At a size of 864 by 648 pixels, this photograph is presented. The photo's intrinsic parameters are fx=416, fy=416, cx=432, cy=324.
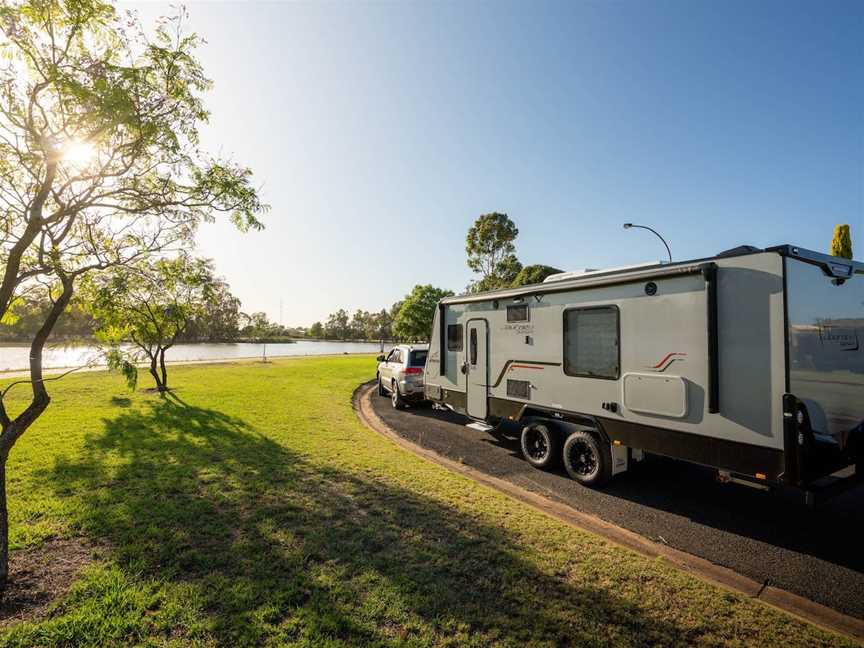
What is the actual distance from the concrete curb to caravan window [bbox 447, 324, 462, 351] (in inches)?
110

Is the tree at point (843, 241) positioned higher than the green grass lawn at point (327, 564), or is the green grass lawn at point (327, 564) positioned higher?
the tree at point (843, 241)

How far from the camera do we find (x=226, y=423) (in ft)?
34.2

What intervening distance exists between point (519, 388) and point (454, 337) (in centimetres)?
235

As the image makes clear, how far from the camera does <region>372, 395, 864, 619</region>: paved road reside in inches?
168

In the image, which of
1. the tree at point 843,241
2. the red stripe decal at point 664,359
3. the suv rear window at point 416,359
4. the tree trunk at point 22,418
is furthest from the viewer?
the tree at point 843,241

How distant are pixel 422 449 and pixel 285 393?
28.3 feet

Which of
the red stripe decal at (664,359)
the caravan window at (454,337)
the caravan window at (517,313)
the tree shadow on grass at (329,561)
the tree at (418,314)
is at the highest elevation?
the tree at (418,314)

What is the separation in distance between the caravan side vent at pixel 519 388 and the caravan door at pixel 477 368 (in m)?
0.71

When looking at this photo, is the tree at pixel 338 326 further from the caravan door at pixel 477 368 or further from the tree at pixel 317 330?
the caravan door at pixel 477 368

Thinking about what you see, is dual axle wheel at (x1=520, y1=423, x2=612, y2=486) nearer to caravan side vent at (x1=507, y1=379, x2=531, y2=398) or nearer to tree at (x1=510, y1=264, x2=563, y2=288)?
caravan side vent at (x1=507, y1=379, x2=531, y2=398)

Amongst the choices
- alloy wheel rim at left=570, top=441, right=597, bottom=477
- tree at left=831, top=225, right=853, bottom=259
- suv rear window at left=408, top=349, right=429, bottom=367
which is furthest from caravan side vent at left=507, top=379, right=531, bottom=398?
tree at left=831, top=225, right=853, bottom=259

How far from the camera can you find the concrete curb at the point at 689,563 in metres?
3.59

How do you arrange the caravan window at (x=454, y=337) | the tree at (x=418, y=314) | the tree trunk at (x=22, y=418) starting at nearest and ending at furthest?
the tree trunk at (x=22, y=418)
the caravan window at (x=454, y=337)
the tree at (x=418, y=314)

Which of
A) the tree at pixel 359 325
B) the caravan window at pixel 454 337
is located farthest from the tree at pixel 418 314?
the tree at pixel 359 325
